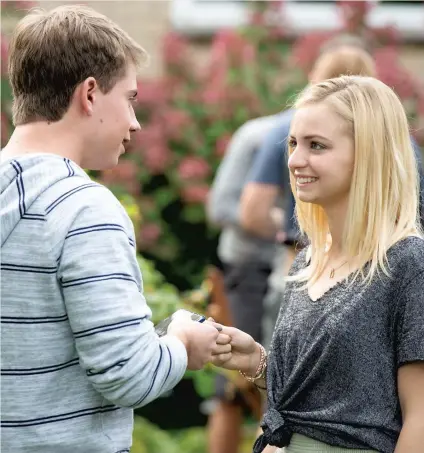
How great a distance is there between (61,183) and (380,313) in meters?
0.90

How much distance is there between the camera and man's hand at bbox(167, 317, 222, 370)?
2602 mm

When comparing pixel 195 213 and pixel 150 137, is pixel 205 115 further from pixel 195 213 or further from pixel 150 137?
pixel 195 213

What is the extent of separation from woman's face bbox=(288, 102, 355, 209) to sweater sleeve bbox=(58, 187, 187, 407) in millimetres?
711

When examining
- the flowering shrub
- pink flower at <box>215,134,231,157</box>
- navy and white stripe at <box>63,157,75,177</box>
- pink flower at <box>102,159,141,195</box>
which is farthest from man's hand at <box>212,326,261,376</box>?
pink flower at <box>215,134,231,157</box>

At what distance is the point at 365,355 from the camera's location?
2.71 meters

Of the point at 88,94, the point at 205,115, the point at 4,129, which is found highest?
the point at 88,94

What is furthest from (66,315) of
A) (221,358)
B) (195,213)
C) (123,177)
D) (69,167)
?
(195,213)

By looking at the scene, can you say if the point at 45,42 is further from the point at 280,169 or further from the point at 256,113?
the point at 256,113

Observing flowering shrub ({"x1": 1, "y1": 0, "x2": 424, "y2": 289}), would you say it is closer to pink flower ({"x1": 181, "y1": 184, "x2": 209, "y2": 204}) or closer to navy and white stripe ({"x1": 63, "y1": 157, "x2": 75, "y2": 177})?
pink flower ({"x1": 181, "y1": 184, "x2": 209, "y2": 204})

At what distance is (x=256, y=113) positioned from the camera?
24.4 ft

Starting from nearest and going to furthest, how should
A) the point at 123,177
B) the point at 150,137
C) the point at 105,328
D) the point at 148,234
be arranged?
the point at 105,328
the point at 123,177
the point at 148,234
the point at 150,137

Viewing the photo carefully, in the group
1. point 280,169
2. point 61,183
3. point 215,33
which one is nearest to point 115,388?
point 61,183

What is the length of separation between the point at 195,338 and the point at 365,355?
452mm

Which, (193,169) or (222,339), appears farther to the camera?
(193,169)
